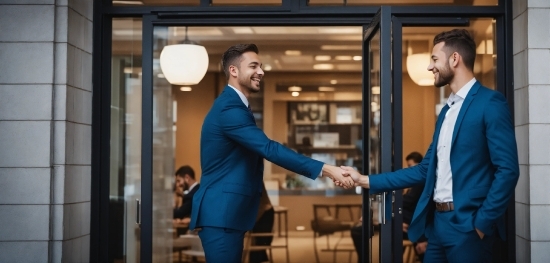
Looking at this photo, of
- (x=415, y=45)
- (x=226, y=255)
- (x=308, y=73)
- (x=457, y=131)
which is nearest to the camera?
(x=457, y=131)

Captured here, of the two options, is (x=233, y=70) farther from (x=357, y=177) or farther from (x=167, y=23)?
(x=357, y=177)

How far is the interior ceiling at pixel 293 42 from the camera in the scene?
730 centimetres

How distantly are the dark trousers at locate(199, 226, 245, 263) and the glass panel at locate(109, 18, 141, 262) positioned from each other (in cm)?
117

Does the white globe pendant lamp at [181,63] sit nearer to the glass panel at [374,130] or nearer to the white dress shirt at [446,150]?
the glass panel at [374,130]

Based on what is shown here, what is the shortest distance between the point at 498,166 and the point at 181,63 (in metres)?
3.48

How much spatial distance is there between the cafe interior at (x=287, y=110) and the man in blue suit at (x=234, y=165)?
642 millimetres

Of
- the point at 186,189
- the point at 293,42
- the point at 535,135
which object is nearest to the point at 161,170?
the point at 186,189

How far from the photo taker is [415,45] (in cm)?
741

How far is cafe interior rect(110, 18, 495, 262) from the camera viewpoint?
4797mm

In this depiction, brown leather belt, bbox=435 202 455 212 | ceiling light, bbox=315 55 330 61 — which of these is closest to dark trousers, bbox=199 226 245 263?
brown leather belt, bbox=435 202 455 212

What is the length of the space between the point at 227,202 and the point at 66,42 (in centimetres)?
136

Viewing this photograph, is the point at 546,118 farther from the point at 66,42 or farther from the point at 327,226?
the point at 327,226

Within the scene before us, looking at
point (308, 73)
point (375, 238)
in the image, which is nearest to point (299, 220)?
point (308, 73)

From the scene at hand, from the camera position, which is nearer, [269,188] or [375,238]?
[375,238]
